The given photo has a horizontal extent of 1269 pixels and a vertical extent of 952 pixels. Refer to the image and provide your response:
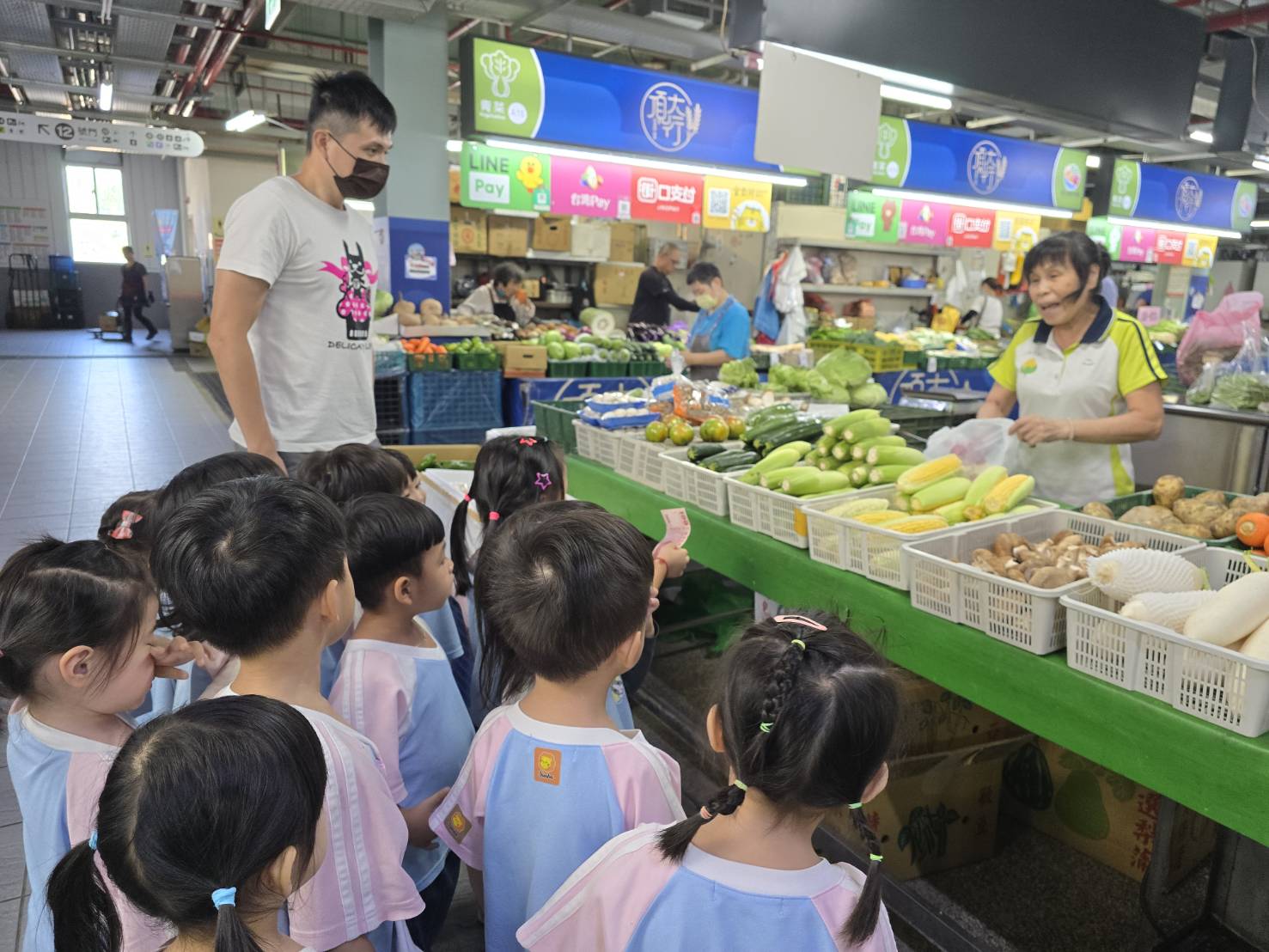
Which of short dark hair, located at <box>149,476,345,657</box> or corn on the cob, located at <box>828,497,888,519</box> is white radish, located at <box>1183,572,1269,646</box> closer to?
corn on the cob, located at <box>828,497,888,519</box>

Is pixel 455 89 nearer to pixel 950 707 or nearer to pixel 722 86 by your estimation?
pixel 722 86

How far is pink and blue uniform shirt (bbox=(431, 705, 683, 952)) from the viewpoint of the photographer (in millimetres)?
1449

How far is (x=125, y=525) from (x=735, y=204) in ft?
23.2

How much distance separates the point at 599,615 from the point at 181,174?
23.7 meters

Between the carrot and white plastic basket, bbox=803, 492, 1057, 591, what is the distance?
442 mm

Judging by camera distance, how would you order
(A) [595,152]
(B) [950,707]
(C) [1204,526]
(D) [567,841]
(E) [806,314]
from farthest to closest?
(E) [806,314]
(A) [595,152]
(B) [950,707]
(C) [1204,526]
(D) [567,841]

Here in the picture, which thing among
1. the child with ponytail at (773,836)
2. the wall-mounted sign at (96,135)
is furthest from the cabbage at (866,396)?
the wall-mounted sign at (96,135)

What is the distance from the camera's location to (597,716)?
1.54 m

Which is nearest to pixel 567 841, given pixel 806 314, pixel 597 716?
pixel 597 716

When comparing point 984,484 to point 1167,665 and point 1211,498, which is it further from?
point 1167,665

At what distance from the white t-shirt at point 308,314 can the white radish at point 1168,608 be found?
2.29 meters

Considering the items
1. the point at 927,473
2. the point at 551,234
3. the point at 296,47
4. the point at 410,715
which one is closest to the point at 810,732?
the point at 410,715

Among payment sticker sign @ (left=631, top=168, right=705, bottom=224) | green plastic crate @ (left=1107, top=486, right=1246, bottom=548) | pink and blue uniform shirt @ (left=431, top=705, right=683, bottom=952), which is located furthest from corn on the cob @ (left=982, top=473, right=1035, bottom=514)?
payment sticker sign @ (left=631, top=168, right=705, bottom=224)

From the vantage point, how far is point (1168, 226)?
10945 mm
